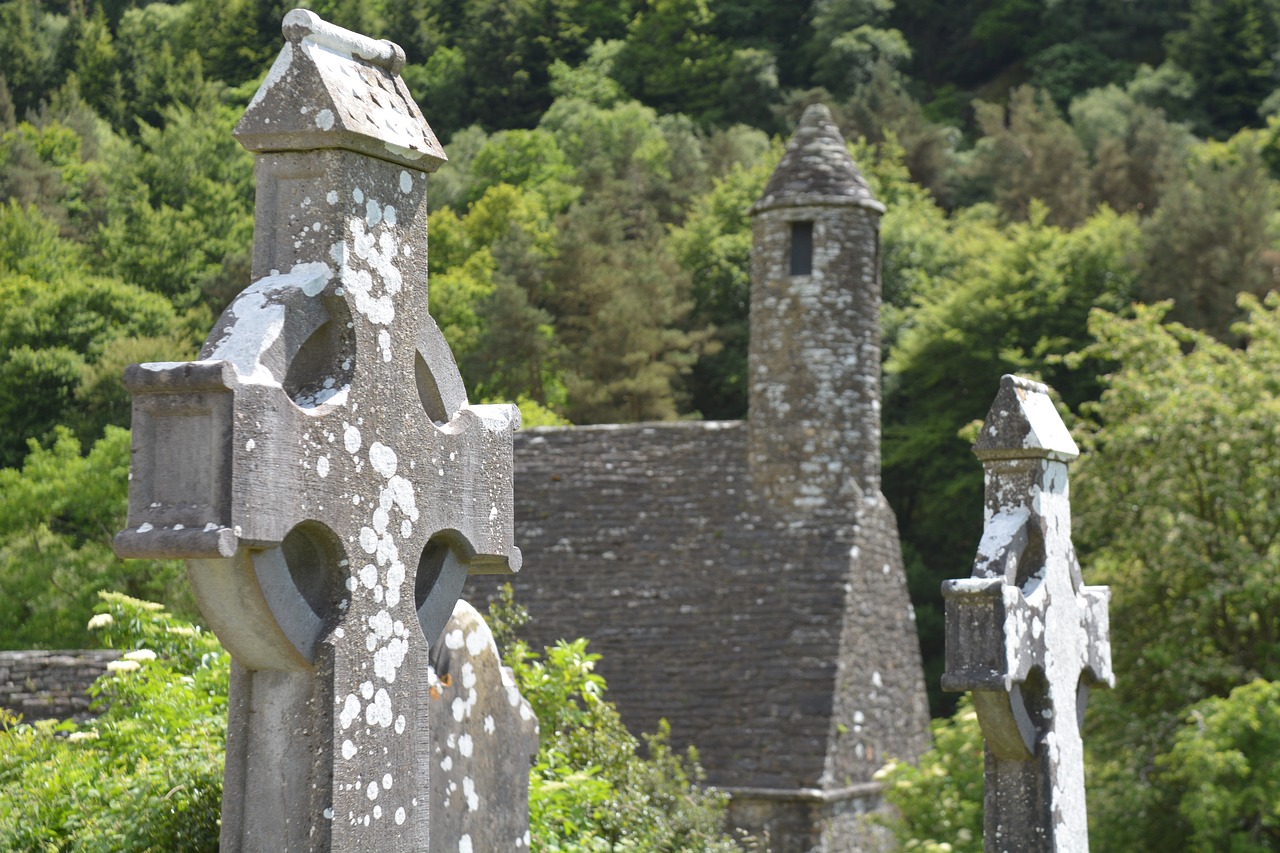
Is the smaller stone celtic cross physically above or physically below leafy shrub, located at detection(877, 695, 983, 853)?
above

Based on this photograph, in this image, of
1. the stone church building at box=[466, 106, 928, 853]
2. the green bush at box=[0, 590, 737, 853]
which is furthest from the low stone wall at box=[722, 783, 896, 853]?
the green bush at box=[0, 590, 737, 853]

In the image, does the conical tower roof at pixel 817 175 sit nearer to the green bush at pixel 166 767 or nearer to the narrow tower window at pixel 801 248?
the narrow tower window at pixel 801 248

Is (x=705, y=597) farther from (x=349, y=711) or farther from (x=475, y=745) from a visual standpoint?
(x=349, y=711)

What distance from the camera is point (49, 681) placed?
1085 cm

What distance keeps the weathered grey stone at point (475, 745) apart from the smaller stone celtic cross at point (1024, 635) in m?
1.56

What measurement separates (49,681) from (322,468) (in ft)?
26.1

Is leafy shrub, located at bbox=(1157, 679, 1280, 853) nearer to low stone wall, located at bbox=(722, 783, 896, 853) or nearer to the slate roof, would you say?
low stone wall, located at bbox=(722, 783, 896, 853)

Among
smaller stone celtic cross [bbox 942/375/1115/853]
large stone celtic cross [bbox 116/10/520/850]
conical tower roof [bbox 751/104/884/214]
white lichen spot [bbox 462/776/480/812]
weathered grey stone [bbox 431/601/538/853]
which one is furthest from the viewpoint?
conical tower roof [bbox 751/104/884/214]

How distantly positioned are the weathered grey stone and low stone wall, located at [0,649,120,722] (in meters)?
5.94

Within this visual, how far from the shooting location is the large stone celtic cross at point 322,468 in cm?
339

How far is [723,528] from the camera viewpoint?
1936cm

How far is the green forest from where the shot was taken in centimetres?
1708

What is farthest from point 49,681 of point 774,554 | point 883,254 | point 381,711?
point 883,254

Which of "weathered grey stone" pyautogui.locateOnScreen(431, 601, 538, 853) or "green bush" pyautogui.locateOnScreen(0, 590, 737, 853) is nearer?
"weathered grey stone" pyautogui.locateOnScreen(431, 601, 538, 853)
